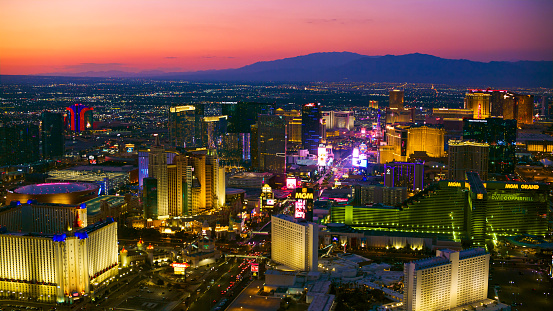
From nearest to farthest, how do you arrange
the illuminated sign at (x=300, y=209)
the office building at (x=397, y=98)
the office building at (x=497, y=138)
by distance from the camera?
the illuminated sign at (x=300, y=209), the office building at (x=497, y=138), the office building at (x=397, y=98)

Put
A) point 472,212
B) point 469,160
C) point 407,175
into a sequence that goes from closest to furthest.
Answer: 1. point 472,212
2. point 407,175
3. point 469,160

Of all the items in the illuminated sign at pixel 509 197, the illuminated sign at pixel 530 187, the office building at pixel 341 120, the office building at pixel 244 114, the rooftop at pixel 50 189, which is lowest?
the rooftop at pixel 50 189

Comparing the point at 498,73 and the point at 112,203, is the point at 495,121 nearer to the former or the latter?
the point at 112,203

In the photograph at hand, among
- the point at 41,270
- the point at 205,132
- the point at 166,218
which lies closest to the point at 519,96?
the point at 205,132

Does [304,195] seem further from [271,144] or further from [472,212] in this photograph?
[271,144]

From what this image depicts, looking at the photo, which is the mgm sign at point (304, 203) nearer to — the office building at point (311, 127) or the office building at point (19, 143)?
A: the office building at point (19, 143)

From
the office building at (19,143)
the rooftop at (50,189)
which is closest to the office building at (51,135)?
the office building at (19,143)

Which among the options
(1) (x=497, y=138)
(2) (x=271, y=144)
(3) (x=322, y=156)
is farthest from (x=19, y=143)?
(1) (x=497, y=138)
